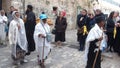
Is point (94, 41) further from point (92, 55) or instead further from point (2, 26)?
point (2, 26)

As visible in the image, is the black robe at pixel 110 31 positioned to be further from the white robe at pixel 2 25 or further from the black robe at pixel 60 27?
the white robe at pixel 2 25

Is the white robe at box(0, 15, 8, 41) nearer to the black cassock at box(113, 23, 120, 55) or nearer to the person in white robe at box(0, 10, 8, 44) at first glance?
the person in white robe at box(0, 10, 8, 44)

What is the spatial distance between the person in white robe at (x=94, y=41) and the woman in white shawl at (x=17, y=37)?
229 cm

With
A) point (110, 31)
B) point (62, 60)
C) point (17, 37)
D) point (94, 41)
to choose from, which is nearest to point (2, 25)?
point (62, 60)

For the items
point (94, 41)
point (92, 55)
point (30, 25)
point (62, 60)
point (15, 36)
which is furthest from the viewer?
point (62, 60)

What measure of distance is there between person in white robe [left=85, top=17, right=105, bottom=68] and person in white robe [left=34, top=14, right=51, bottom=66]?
6.19ft

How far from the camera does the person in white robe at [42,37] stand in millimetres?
8031

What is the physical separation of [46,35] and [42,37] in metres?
0.15

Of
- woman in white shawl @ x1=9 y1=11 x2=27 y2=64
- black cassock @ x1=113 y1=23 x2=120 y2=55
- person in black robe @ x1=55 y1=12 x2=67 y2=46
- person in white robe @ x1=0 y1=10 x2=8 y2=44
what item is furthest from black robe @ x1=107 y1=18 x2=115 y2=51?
person in white robe @ x1=0 y1=10 x2=8 y2=44

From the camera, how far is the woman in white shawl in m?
7.95

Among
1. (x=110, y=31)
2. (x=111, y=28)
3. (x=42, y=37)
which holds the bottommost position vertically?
(x=110, y=31)

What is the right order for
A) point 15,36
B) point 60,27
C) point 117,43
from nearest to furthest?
point 15,36 < point 117,43 < point 60,27

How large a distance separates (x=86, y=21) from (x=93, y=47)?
476 centimetres

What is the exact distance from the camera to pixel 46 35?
26.7ft
